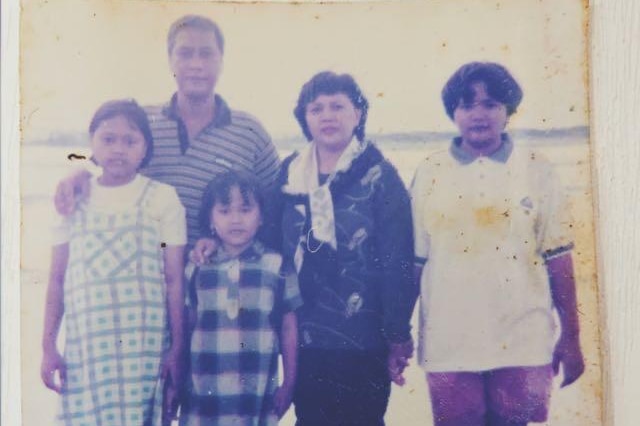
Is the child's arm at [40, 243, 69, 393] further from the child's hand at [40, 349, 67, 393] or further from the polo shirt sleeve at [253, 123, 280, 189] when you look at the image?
the polo shirt sleeve at [253, 123, 280, 189]

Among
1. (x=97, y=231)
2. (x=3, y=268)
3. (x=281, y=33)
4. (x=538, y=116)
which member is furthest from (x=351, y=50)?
(x=3, y=268)

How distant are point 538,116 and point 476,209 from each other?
120 millimetres

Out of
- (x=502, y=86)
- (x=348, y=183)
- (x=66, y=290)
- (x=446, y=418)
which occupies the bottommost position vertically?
(x=446, y=418)

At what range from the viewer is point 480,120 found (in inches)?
27.9

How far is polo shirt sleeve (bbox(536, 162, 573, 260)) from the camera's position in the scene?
2.29 feet

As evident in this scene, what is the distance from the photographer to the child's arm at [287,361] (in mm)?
694

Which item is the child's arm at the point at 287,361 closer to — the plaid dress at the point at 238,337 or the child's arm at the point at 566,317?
the plaid dress at the point at 238,337

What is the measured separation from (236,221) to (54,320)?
0.21 m

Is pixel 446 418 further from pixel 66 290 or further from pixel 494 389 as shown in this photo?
pixel 66 290

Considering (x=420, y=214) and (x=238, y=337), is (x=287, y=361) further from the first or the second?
(x=420, y=214)

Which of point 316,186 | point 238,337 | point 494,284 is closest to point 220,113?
point 316,186

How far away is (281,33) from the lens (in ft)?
2.35

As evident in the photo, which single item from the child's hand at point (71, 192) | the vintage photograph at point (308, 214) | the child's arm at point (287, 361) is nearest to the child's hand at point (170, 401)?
the vintage photograph at point (308, 214)

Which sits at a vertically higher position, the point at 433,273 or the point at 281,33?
the point at 281,33
